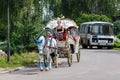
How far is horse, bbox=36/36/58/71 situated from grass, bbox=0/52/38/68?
1680mm

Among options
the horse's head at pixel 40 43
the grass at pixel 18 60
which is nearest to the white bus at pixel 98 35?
the grass at pixel 18 60

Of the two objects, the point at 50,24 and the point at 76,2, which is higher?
the point at 76,2

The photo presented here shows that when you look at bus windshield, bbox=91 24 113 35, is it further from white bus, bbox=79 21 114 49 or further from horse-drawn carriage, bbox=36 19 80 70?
horse-drawn carriage, bbox=36 19 80 70

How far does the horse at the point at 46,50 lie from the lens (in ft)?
62.9

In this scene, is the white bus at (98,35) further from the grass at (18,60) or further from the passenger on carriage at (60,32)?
the passenger on carriage at (60,32)

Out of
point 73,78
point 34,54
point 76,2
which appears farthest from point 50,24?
point 76,2

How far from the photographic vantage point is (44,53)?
19.5 m

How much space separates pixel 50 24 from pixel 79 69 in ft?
13.5

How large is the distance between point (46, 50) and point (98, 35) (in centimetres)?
2306

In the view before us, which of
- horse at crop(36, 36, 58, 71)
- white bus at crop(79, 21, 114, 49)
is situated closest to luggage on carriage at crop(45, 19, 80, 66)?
horse at crop(36, 36, 58, 71)

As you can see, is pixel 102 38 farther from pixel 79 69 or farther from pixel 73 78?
pixel 73 78

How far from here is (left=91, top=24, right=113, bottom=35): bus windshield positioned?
4247 centimetres

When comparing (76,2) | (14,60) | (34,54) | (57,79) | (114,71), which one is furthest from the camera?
(76,2)

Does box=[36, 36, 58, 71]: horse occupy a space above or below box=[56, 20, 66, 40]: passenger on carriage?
below
